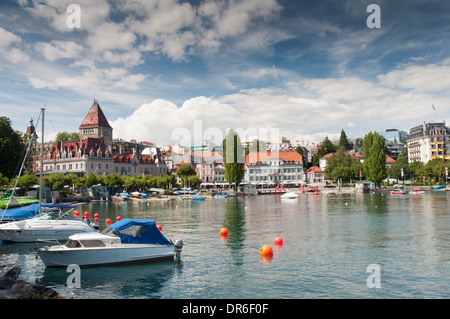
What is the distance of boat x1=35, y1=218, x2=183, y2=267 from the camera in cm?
2153

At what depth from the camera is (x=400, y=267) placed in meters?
21.0

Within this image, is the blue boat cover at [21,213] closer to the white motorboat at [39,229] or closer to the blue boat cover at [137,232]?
the white motorboat at [39,229]

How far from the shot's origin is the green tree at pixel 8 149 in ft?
256

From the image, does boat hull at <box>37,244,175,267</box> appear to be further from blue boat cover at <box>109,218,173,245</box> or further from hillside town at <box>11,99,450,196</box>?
hillside town at <box>11,99,450,196</box>

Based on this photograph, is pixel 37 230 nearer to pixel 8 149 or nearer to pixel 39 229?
pixel 39 229

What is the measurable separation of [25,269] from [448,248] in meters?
29.5

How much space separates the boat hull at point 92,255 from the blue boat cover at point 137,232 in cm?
57

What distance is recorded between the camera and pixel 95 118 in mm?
132625

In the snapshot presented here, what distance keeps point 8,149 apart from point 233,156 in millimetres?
57898

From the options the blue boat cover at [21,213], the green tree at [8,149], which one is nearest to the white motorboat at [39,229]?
the blue boat cover at [21,213]

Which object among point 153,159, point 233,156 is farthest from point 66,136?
point 233,156

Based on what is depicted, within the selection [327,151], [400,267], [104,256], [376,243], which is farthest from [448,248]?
[327,151]

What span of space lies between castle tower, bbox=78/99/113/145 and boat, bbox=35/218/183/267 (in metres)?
115
